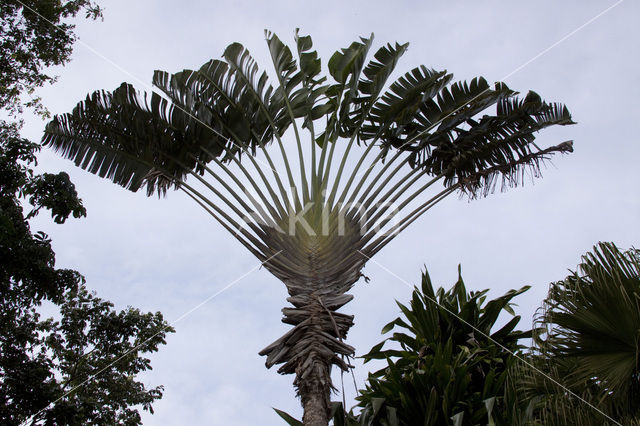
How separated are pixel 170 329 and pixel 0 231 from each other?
352 centimetres

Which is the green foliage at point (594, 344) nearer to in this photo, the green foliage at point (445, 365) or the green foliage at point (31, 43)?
the green foliage at point (445, 365)

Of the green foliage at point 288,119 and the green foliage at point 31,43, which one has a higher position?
the green foliage at point 31,43

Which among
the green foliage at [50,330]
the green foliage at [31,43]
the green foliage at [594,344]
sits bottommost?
the green foliage at [594,344]

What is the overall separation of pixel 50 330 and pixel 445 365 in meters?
6.10

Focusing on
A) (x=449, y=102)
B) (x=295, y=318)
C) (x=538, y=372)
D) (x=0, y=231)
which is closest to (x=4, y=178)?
(x=0, y=231)

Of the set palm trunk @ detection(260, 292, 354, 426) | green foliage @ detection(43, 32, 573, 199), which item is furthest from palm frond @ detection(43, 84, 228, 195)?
palm trunk @ detection(260, 292, 354, 426)

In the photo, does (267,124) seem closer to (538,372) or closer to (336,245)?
(336,245)

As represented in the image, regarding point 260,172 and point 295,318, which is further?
point 260,172

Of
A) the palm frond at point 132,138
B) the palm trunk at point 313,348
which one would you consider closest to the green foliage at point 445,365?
the palm trunk at point 313,348

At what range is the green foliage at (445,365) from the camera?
5941 millimetres

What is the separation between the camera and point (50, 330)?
29.3 feet

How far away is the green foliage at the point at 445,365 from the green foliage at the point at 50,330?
3584 millimetres

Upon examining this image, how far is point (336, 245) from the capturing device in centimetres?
610

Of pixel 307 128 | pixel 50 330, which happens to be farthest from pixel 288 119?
pixel 50 330
